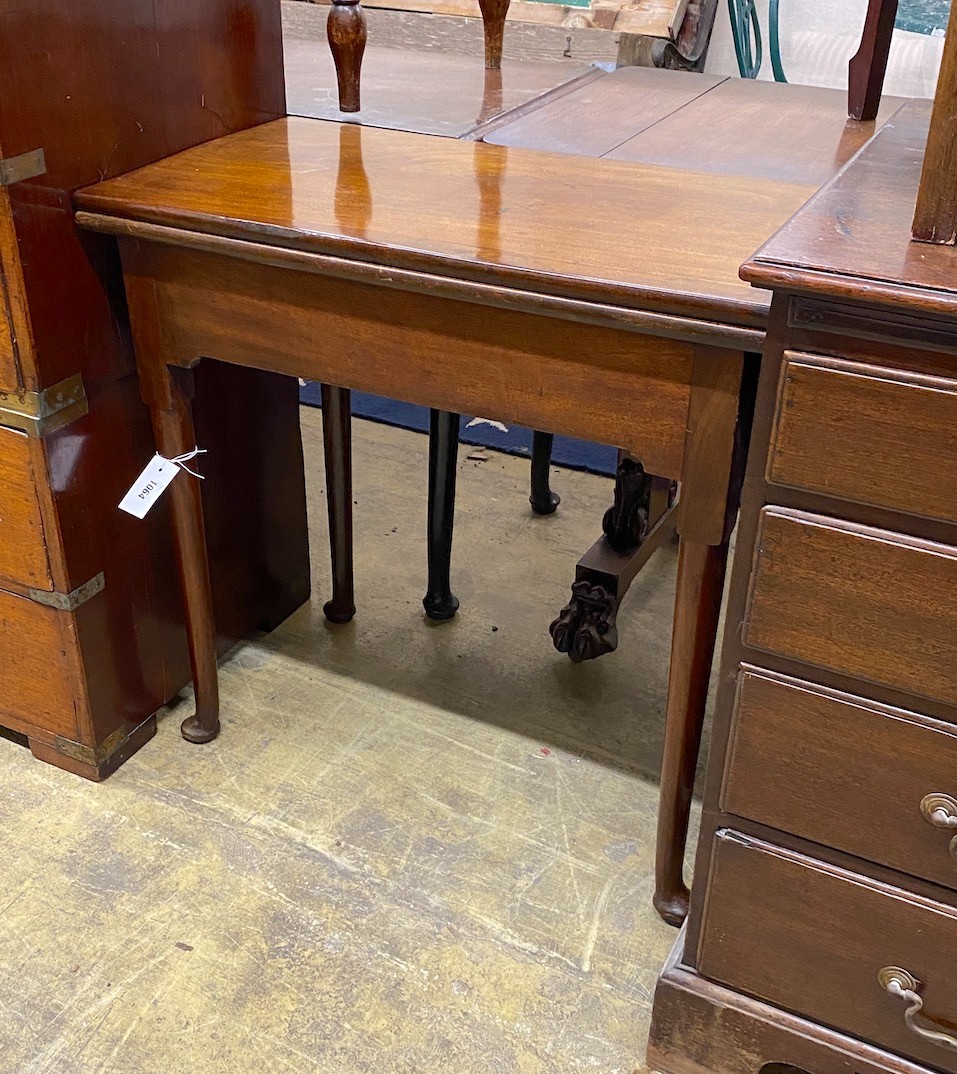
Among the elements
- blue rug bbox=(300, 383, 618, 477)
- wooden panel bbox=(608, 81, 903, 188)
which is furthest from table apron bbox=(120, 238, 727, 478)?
blue rug bbox=(300, 383, 618, 477)

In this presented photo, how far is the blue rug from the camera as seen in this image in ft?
7.93

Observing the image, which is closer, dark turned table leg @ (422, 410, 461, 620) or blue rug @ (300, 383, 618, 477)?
dark turned table leg @ (422, 410, 461, 620)

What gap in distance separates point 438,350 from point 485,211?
0.16 meters

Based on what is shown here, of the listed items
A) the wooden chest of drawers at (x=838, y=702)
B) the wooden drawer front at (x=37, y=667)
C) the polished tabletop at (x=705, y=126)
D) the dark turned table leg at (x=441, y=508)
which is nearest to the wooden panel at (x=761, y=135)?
the polished tabletop at (x=705, y=126)

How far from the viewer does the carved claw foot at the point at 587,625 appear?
1.71 m

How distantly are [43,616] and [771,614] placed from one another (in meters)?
0.92

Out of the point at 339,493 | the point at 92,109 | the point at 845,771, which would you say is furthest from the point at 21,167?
the point at 845,771

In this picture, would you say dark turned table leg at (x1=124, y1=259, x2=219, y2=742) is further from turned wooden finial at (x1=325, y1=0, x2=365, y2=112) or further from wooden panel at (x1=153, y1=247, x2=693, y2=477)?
turned wooden finial at (x1=325, y1=0, x2=365, y2=112)

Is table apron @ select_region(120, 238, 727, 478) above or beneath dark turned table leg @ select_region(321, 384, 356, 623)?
above

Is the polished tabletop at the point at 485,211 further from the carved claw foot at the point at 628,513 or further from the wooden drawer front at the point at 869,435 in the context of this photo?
the carved claw foot at the point at 628,513

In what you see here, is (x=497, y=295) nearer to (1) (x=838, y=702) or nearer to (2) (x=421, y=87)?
(1) (x=838, y=702)

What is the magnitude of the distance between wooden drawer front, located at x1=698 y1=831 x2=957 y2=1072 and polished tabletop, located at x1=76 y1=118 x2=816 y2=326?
0.50m

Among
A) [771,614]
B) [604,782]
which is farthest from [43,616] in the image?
[771,614]

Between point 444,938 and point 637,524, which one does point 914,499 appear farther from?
point 637,524
